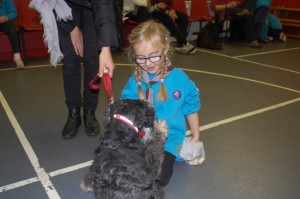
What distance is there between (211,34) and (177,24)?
70 centimetres

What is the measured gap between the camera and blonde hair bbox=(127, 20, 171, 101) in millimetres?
1739

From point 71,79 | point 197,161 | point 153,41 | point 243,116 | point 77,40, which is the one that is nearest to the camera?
point 153,41

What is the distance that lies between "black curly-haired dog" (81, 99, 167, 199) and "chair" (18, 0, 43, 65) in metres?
3.89

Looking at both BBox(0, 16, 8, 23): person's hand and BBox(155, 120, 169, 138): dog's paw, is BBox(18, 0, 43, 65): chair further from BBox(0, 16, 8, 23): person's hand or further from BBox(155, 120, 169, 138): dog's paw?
BBox(155, 120, 169, 138): dog's paw

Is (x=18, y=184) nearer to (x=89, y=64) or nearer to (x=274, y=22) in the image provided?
(x=89, y=64)

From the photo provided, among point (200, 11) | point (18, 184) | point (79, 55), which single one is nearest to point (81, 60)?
point (79, 55)

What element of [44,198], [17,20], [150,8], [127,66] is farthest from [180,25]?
[44,198]

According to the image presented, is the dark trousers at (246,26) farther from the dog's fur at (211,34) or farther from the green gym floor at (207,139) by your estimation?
the green gym floor at (207,139)

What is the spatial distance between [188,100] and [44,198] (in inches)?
40.3

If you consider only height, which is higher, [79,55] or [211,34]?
[79,55]

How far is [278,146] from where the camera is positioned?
2.43m

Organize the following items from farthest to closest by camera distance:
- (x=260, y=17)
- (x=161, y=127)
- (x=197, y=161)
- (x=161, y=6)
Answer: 1. (x=260, y=17)
2. (x=161, y=6)
3. (x=197, y=161)
4. (x=161, y=127)

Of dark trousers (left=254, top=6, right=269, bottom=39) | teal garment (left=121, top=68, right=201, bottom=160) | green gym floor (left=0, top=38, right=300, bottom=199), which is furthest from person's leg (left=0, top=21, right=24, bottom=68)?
dark trousers (left=254, top=6, right=269, bottom=39)

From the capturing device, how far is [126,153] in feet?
4.51
